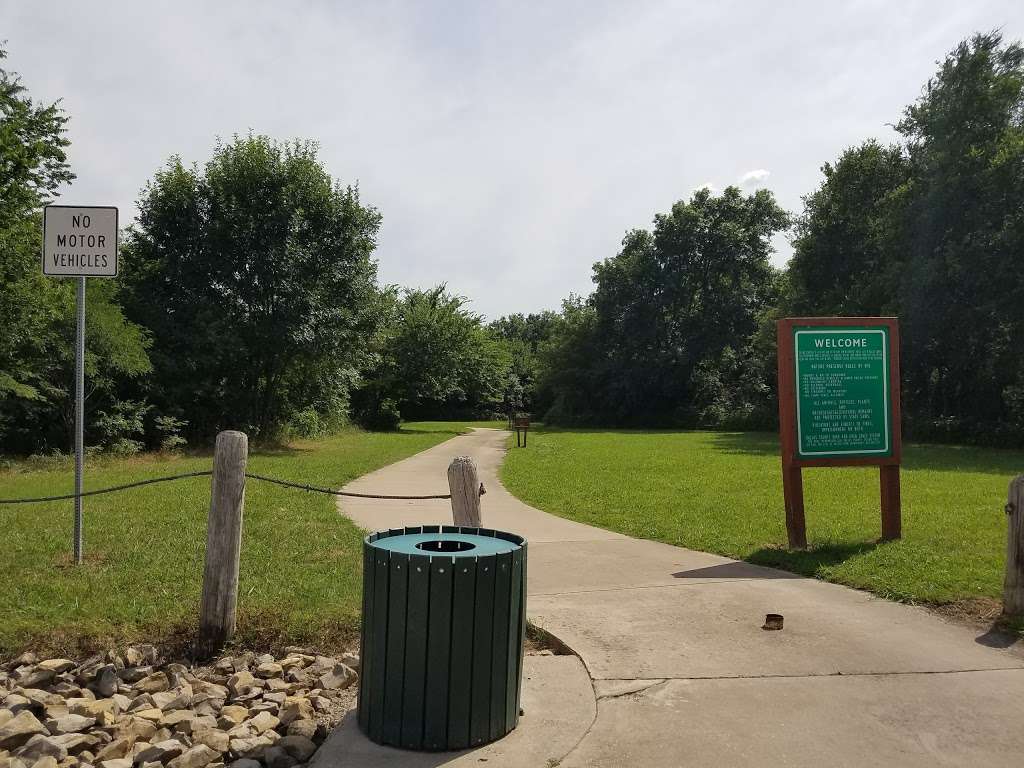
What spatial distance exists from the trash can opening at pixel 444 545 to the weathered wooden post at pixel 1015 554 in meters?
3.97

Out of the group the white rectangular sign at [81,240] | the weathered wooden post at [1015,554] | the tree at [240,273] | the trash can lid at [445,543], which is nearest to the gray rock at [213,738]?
the trash can lid at [445,543]

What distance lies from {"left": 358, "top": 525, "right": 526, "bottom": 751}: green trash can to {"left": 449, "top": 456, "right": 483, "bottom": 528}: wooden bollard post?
4.81 ft

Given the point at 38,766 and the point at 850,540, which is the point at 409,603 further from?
the point at 850,540

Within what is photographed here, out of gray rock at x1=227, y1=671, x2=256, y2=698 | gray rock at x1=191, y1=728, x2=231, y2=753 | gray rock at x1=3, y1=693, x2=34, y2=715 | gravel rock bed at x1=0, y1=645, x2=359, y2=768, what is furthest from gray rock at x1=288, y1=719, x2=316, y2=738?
gray rock at x1=3, y1=693, x2=34, y2=715

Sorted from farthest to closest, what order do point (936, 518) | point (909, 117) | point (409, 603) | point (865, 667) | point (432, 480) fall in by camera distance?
point (909, 117) < point (432, 480) < point (936, 518) < point (865, 667) < point (409, 603)

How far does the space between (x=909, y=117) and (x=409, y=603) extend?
109ft

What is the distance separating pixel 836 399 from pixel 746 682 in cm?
460

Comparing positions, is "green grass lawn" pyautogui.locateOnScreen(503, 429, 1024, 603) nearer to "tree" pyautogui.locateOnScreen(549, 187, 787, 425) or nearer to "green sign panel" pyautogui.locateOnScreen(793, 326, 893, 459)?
"green sign panel" pyautogui.locateOnScreen(793, 326, 893, 459)

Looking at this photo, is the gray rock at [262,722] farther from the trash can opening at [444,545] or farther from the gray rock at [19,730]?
the trash can opening at [444,545]

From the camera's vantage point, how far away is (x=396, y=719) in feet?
11.5

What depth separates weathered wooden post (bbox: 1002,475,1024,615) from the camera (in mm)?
5391

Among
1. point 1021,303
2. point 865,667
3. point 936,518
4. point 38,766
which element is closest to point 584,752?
point 865,667

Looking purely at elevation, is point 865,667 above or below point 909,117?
below

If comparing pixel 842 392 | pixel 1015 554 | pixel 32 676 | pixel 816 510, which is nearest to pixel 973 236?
pixel 816 510
